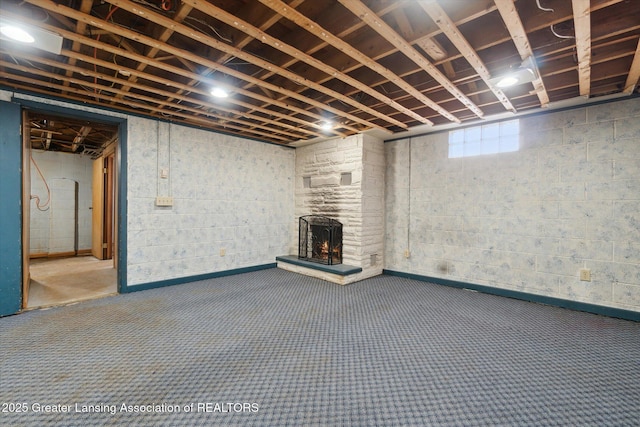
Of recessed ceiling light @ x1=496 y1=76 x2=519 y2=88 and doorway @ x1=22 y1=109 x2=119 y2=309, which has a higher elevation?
recessed ceiling light @ x1=496 y1=76 x2=519 y2=88

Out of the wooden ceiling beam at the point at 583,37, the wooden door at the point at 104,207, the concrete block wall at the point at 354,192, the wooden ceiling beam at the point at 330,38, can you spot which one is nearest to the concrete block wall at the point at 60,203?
the wooden door at the point at 104,207

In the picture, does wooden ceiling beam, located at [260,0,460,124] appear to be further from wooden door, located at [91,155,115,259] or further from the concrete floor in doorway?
wooden door, located at [91,155,115,259]

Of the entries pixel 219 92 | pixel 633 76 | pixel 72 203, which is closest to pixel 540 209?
pixel 633 76

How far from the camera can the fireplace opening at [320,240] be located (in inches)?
187

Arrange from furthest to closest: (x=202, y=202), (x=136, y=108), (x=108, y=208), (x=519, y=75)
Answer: (x=108, y=208), (x=202, y=202), (x=136, y=108), (x=519, y=75)

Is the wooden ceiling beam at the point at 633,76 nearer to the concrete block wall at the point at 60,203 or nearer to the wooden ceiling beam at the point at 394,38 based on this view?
the wooden ceiling beam at the point at 394,38

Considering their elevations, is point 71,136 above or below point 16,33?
above

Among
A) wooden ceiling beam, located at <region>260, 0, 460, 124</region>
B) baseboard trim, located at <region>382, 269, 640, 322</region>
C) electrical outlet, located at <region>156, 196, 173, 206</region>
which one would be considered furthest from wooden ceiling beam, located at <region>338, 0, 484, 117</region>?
electrical outlet, located at <region>156, 196, 173, 206</region>

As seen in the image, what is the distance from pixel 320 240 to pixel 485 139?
3069mm

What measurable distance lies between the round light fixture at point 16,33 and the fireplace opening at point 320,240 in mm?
3783

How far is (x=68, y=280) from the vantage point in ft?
13.7

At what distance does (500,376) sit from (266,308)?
2.25m

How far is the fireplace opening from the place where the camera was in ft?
15.6

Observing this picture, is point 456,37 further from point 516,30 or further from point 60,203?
point 60,203
